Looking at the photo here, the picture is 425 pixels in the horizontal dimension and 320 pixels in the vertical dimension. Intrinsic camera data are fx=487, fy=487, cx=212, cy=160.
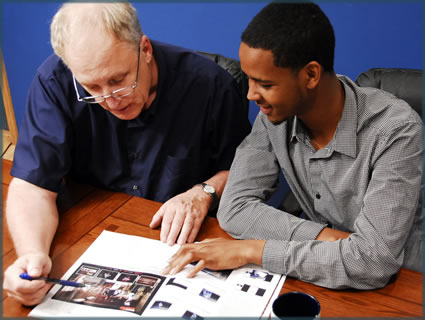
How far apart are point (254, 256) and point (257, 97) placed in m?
0.37

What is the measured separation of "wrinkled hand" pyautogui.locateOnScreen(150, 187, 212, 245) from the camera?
122 cm

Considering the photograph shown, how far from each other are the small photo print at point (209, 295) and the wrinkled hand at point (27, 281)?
34 centimetres

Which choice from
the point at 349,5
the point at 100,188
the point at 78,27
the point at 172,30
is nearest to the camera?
the point at 78,27

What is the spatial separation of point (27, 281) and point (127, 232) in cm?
29

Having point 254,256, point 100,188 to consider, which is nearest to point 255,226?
point 254,256

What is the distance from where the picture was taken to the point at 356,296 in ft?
3.49

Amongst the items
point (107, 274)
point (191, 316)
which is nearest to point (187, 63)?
point (107, 274)

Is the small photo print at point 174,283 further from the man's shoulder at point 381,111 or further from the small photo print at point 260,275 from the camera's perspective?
the man's shoulder at point 381,111

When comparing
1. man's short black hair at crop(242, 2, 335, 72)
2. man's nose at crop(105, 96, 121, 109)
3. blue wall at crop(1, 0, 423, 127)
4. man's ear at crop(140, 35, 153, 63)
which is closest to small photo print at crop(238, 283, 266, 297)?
man's short black hair at crop(242, 2, 335, 72)

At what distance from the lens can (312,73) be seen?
1126 mm

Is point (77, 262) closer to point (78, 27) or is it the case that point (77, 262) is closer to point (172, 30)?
point (78, 27)

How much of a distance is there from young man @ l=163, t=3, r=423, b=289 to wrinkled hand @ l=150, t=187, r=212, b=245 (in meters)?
0.06

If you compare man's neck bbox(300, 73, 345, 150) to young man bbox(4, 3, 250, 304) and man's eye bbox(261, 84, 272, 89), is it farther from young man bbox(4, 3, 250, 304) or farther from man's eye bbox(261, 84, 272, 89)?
young man bbox(4, 3, 250, 304)

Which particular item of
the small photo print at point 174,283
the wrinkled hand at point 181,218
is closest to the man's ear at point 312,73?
the wrinkled hand at point 181,218
